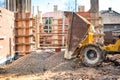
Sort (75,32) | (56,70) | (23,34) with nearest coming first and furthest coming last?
(56,70), (75,32), (23,34)

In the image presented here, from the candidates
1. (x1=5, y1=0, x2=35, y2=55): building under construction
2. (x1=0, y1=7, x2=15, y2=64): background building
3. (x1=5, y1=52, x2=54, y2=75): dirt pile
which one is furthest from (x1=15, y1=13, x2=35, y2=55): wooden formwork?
(x1=5, y1=52, x2=54, y2=75): dirt pile

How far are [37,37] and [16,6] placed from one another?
2.37 m

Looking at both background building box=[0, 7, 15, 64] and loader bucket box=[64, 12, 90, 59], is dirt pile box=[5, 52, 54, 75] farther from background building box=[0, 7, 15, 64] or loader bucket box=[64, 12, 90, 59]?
loader bucket box=[64, 12, 90, 59]

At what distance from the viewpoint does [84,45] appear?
40.9ft

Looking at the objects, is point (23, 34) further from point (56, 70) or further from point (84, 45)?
point (56, 70)

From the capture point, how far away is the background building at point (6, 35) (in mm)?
13122

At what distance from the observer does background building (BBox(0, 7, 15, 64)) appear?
43.1 ft

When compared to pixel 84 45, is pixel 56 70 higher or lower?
lower

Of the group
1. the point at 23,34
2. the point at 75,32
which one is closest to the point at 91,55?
the point at 75,32

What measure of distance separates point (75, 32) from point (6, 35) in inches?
139

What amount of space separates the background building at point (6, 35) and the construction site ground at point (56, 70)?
3.23 feet

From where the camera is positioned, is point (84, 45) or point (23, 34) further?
point (23, 34)

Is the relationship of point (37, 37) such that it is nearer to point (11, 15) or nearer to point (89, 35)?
point (11, 15)

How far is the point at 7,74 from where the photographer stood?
11344 millimetres
